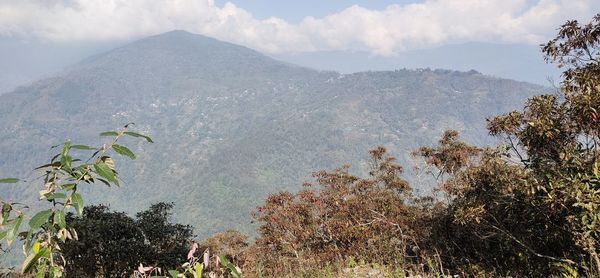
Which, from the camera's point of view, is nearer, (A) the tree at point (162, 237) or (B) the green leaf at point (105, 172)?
(B) the green leaf at point (105, 172)

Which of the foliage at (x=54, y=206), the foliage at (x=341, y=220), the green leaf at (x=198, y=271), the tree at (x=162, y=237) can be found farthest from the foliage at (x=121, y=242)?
the green leaf at (x=198, y=271)

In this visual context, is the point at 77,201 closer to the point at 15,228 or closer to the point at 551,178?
the point at 15,228

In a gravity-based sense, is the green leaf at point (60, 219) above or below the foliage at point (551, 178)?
above

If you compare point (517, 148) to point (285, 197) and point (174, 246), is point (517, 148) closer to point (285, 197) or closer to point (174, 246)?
point (174, 246)

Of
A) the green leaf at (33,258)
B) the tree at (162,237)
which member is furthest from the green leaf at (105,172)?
the tree at (162,237)

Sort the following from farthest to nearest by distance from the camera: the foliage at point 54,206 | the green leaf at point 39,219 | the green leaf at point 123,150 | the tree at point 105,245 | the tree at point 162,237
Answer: the tree at point 162,237 → the tree at point 105,245 → the green leaf at point 123,150 → the foliage at point 54,206 → the green leaf at point 39,219

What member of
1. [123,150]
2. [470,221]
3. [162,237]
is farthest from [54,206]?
[162,237]

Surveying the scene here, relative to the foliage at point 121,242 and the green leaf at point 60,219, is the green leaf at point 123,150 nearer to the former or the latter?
the green leaf at point 60,219

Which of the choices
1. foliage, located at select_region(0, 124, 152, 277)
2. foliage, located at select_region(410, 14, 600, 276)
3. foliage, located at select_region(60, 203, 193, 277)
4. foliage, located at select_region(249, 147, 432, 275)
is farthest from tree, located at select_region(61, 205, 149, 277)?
foliage, located at select_region(0, 124, 152, 277)

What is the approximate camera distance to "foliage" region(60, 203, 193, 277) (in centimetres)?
838

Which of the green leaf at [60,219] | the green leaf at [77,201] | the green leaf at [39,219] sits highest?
the green leaf at [77,201]

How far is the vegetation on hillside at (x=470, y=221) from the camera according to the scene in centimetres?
146

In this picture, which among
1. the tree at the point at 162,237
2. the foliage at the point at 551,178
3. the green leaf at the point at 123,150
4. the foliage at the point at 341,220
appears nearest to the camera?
the green leaf at the point at 123,150

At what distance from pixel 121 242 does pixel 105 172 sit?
893cm
